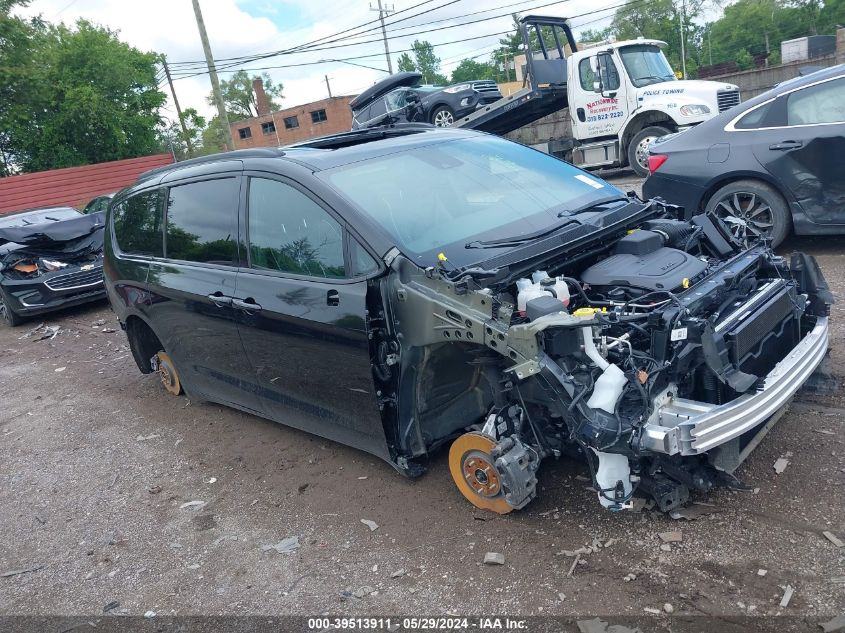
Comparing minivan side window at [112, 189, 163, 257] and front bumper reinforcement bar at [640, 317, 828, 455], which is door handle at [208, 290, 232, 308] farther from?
front bumper reinforcement bar at [640, 317, 828, 455]

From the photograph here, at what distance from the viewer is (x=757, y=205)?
6.29 meters

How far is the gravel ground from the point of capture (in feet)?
9.06

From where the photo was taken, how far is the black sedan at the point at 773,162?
5.87m

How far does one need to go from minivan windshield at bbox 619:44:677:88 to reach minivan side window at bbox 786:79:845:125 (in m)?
7.23

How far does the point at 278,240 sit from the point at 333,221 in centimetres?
50

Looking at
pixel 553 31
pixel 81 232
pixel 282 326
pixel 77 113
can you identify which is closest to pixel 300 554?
pixel 282 326

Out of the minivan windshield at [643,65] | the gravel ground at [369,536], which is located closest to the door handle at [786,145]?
the gravel ground at [369,536]

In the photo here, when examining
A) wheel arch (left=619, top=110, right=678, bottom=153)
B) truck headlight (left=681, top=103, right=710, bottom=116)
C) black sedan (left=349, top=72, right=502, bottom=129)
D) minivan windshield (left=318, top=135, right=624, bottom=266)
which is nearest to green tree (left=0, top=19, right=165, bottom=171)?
black sedan (left=349, top=72, right=502, bottom=129)

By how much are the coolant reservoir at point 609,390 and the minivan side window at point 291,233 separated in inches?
55.6

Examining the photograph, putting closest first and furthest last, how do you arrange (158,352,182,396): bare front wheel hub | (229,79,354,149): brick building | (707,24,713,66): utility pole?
(158,352,182,396): bare front wheel hub < (229,79,354,149): brick building < (707,24,713,66): utility pole

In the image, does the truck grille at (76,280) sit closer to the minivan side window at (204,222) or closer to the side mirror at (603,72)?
the minivan side window at (204,222)

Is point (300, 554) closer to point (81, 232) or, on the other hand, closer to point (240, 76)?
point (81, 232)

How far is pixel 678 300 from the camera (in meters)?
2.96

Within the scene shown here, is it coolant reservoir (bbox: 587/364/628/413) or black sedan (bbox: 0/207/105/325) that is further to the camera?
black sedan (bbox: 0/207/105/325)
